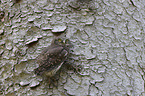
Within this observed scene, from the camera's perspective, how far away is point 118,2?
2.00 ft

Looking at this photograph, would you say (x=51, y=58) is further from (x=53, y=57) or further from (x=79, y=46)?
(x=79, y=46)

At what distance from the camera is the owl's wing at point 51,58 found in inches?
20.5

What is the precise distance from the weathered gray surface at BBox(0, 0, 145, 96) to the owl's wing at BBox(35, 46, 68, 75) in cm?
3

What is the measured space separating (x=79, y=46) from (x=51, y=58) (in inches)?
4.6

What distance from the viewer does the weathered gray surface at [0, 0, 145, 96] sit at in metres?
0.55

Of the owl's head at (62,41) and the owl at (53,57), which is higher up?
the owl's head at (62,41)

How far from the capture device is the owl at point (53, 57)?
1.71 ft

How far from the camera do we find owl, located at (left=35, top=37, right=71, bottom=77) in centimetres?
52

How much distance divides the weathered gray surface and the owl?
0.02 m

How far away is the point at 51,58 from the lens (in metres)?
0.52

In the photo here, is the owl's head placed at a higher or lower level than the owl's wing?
higher

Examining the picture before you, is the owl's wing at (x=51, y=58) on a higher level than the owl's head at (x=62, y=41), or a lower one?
lower

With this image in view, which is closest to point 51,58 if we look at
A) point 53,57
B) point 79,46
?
point 53,57

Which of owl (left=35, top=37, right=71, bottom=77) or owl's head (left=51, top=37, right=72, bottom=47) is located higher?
owl's head (left=51, top=37, right=72, bottom=47)
